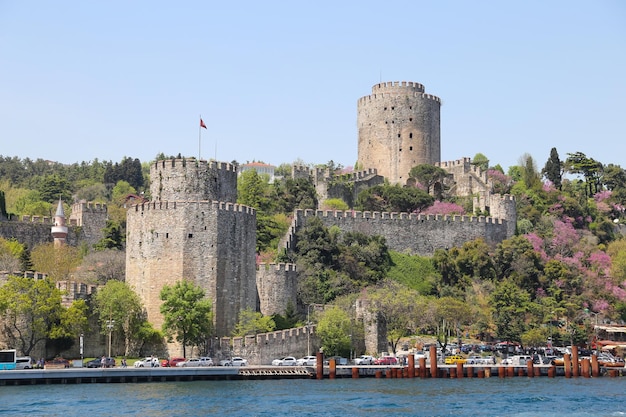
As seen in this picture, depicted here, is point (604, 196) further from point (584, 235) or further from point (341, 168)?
point (341, 168)

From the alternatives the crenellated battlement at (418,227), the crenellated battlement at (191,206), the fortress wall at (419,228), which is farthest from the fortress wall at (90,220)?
→ the crenellated battlement at (191,206)

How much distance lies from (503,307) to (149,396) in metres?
26.1

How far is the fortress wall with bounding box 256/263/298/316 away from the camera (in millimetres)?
69875

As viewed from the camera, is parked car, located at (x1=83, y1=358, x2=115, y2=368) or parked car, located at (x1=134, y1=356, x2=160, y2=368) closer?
parked car, located at (x1=83, y1=358, x2=115, y2=368)

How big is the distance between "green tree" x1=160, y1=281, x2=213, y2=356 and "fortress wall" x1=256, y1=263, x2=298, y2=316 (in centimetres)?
554

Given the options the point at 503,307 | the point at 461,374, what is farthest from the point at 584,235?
the point at 461,374

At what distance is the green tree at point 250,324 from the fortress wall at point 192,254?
0.58 m

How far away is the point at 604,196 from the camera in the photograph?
100625mm

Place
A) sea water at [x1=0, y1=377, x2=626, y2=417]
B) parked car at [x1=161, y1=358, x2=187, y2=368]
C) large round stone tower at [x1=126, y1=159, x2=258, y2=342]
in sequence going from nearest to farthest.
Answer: sea water at [x1=0, y1=377, x2=626, y2=417] < parked car at [x1=161, y1=358, x2=187, y2=368] < large round stone tower at [x1=126, y1=159, x2=258, y2=342]

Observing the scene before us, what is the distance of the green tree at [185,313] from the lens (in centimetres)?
6334

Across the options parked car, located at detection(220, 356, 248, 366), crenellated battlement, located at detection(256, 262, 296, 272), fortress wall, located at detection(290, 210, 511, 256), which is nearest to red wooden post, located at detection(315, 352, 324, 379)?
parked car, located at detection(220, 356, 248, 366)

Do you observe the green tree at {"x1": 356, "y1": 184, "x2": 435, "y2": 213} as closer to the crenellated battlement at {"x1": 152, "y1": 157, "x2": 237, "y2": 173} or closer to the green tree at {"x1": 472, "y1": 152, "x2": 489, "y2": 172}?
the green tree at {"x1": 472, "y1": 152, "x2": 489, "y2": 172}

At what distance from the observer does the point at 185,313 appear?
207 ft

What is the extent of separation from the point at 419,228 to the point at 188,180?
856 inches
